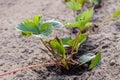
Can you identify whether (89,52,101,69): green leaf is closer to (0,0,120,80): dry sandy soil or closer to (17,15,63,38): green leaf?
(0,0,120,80): dry sandy soil

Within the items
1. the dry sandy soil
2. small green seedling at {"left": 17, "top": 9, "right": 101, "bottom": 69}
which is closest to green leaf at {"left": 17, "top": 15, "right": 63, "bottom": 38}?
small green seedling at {"left": 17, "top": 9, "right": 101, "bottom": 69}

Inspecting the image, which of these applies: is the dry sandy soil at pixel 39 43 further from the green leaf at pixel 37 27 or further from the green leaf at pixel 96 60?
the green leaf at pixel 37 27

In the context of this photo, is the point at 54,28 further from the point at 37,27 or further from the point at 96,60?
the point at 96,60

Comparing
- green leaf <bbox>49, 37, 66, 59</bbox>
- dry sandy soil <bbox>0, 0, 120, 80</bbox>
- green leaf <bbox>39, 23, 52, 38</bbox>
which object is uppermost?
green leaf <bbox>39, 23, 52, 38</bbox>

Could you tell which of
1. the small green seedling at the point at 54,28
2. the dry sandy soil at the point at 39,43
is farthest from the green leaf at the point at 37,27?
the dry sandy soil at the point at 39,43

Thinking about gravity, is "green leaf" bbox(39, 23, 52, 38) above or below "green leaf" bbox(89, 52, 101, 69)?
above

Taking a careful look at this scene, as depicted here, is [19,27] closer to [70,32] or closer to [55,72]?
[55,72]

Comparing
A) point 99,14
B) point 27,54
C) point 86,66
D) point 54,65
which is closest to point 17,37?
point 27,54

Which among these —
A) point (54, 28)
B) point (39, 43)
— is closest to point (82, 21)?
point (54, 28)
